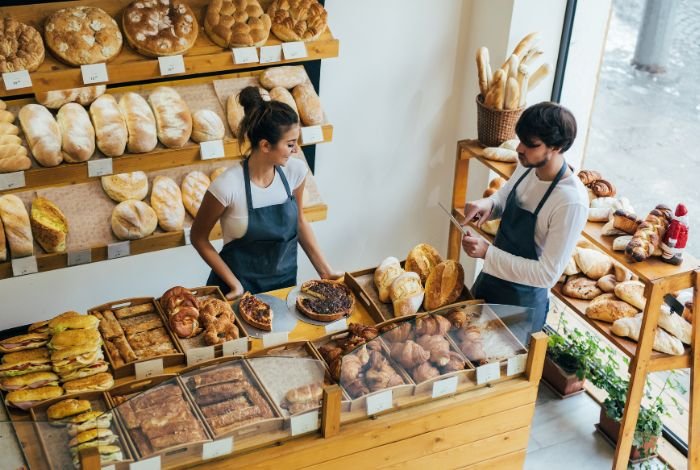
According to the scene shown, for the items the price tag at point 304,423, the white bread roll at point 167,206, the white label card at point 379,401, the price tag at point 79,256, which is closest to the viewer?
the price tag at point 304,423

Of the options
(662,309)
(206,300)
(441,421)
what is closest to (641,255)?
(662,309)

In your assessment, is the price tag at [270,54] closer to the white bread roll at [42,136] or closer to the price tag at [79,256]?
the white bread roll at [42,136]

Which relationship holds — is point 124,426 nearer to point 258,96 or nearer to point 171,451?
point 171,451

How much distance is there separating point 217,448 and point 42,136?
1.57 m

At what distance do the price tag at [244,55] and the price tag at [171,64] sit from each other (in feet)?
0.73

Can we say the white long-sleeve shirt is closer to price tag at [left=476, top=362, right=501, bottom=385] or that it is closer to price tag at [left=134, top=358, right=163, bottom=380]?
price tag at [left=476, top=362, right=501, bottom=385]

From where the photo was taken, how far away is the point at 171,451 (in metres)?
2.32

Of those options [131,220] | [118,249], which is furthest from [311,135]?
[118,249]

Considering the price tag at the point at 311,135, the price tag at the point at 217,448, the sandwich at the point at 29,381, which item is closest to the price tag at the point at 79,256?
the sandwich at the point at 29,381

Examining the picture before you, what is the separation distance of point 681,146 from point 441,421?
223 cm

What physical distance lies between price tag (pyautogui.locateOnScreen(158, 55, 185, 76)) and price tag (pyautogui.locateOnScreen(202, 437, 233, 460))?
5.39ft

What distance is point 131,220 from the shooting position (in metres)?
3.48

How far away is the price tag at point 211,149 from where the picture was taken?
356 cm

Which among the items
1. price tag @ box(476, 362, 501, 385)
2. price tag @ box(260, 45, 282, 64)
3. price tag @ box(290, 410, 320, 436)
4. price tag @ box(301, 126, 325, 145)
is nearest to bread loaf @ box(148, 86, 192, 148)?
price tag @ box(260, 45, 282, 64)
